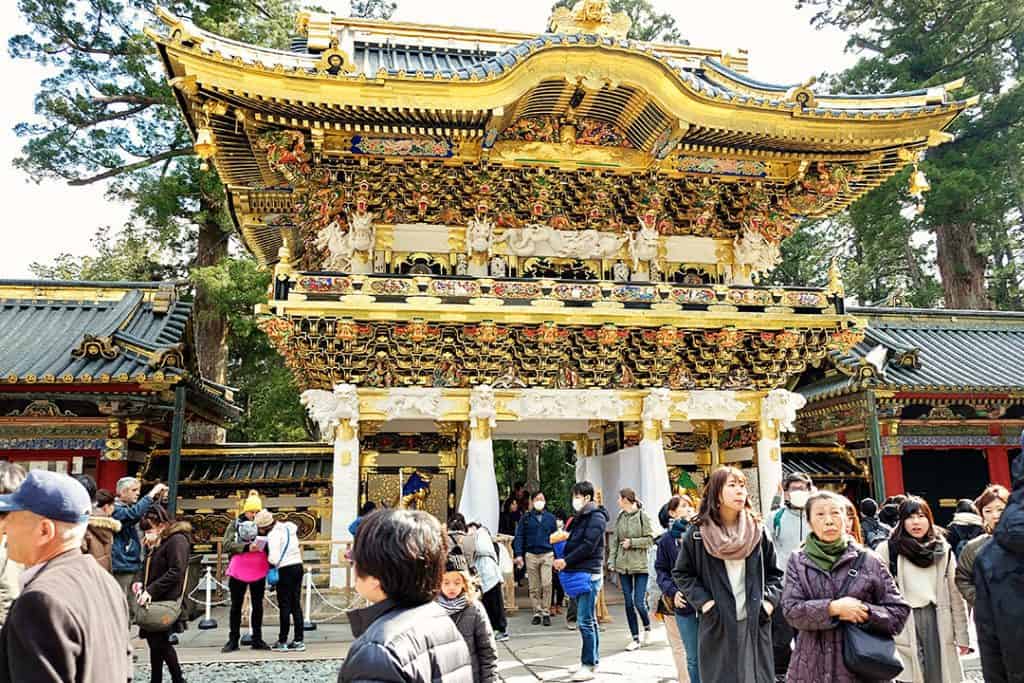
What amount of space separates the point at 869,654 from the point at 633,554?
13.7 ft

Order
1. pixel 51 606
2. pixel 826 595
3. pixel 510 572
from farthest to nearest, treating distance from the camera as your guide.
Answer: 1. pixel 510 572
2. pixel 826 595
3. pixel 51 606

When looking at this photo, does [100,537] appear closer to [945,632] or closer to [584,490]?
[584,490]

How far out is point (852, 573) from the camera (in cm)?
356

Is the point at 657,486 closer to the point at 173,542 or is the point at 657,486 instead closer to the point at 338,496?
the point at 338,496

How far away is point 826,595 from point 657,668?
385 cm

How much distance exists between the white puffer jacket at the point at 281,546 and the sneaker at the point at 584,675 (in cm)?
335

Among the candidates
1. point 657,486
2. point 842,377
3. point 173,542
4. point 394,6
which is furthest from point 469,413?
point 394,6

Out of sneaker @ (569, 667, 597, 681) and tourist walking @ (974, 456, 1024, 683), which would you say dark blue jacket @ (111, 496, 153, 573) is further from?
tourist walking @ (974, 456, 1024, 683)

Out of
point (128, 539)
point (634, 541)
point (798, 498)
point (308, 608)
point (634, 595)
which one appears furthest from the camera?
point (308, 608)

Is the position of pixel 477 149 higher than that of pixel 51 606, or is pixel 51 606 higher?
pixel 477 149

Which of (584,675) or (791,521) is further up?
(791,521)

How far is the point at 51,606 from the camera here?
2.38m

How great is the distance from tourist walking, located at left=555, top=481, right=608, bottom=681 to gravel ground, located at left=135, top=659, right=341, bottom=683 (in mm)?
2294

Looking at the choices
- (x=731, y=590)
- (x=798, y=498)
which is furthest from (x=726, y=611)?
(x=798, y=498)
